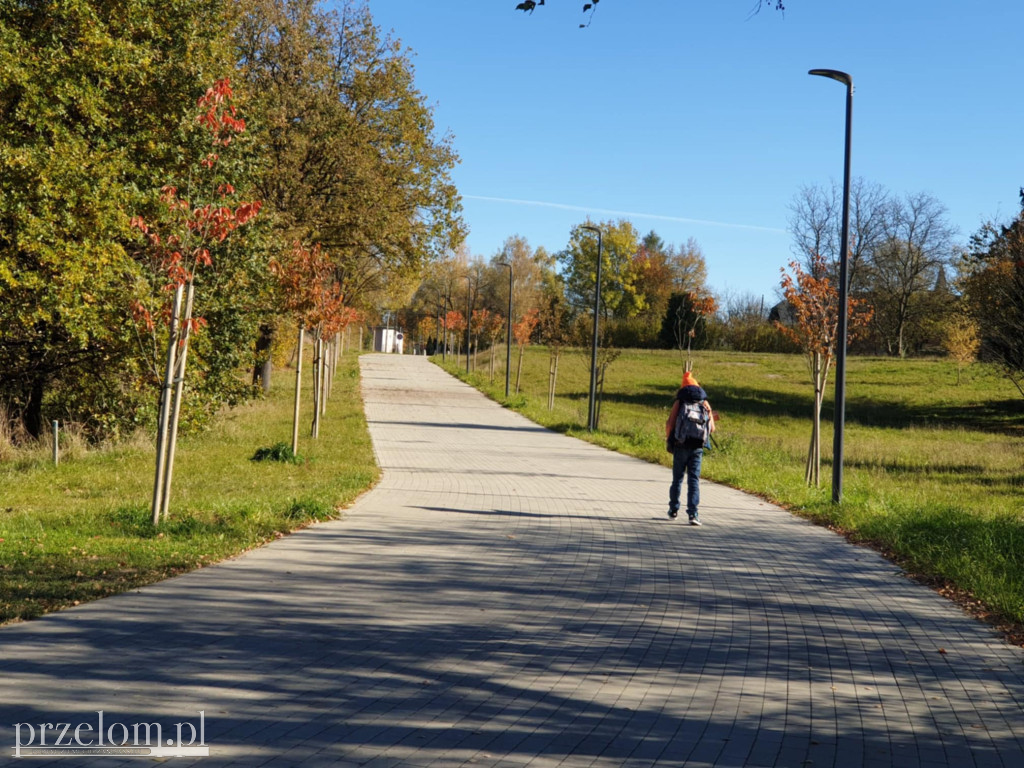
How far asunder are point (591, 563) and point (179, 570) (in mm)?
3711

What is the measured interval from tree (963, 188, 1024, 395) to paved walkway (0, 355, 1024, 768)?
67.4 feet

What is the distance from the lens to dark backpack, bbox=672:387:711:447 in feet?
37.8

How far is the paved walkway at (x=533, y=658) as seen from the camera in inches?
177

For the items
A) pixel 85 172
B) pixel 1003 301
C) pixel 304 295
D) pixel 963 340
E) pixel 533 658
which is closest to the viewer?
pixel 533 658

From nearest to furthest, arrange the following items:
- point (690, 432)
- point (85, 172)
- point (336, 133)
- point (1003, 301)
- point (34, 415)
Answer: point (690, 432)
point (85, 172)
point (34, 415)
point (336, 133)
point (1003, 301)

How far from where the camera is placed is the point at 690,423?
1153cm

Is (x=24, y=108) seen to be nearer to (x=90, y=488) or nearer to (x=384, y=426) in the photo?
(x=90, y=488)

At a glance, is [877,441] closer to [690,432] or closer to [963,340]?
[690,432]

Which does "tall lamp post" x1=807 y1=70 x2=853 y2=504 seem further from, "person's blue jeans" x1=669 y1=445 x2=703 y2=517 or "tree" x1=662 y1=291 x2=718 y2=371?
"tree" x1=662 y1=291 x2=718 y2=371

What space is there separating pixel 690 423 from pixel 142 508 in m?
6.44

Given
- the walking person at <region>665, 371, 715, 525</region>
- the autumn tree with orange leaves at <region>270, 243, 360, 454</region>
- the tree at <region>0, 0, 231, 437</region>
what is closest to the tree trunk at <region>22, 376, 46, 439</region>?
the tree at <region>0, 0, 231, 437</region>

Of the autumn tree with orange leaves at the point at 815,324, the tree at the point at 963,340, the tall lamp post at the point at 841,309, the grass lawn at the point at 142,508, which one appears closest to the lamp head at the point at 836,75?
the tall lamp post at the point at 841,309

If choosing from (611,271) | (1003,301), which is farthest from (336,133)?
(611,271)

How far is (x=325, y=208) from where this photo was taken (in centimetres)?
2742
